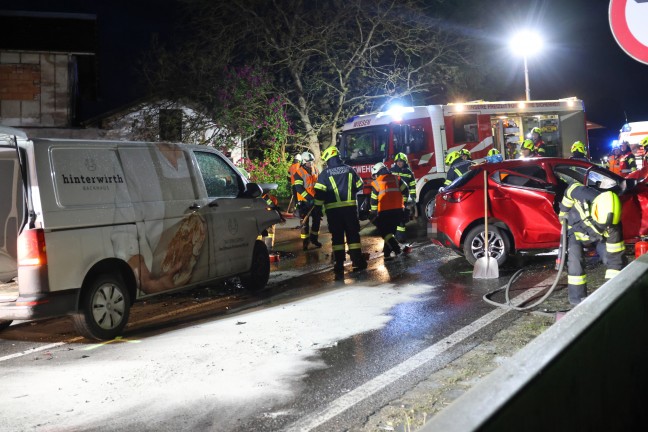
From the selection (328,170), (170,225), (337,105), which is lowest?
(170,225)

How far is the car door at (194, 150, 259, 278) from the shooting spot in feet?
25.1

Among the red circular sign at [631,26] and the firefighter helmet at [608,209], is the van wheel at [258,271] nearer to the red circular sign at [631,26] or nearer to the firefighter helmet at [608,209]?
the firefighter helmet at [608,209]

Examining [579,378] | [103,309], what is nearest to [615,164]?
[103,309]

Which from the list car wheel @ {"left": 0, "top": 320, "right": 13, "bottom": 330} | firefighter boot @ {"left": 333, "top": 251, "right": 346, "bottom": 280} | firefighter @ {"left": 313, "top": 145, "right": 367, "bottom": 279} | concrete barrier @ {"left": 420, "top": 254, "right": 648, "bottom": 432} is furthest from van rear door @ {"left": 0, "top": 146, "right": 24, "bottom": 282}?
concrete barrier @ {"left": 420, "top": 254, "right": 648, "bottom": 432}

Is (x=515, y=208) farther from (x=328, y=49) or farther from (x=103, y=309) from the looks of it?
(x=328, y=49)

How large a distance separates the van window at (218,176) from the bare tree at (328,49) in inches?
605

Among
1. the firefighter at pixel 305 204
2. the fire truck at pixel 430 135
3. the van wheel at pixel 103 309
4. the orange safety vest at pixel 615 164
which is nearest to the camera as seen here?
the van wheel at pixel 103 309

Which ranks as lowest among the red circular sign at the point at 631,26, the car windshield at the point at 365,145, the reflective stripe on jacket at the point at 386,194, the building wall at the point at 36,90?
the reflective stripe on jacket at the point at 386,194

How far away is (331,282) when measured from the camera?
902 cm

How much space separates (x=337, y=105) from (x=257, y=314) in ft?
62.5

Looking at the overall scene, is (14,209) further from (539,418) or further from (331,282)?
(539,418)

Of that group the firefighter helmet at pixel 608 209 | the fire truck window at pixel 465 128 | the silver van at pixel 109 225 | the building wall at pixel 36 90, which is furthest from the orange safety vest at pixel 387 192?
the building wall at pixel 36 90

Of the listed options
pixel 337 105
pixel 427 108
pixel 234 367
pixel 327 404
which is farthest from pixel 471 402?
pixel 337 105

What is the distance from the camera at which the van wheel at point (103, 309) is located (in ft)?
19.8
